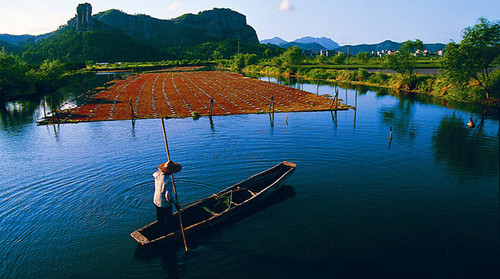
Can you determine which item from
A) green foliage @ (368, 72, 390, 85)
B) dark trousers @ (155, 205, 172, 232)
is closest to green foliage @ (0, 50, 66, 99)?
dark trousers @ (155, 205, 172, 232)

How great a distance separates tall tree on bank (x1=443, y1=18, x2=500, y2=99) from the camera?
1682 inches

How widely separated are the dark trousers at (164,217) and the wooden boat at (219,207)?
0.24 m

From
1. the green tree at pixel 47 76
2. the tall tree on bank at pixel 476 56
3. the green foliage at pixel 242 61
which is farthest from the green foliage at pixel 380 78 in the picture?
the green tree at pixel 47 76

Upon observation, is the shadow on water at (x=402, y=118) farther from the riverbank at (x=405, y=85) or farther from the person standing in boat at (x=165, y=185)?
the person standing in boat at (x=165, y=185)

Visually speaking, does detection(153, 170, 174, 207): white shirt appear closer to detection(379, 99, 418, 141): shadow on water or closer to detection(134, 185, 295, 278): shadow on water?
detection(134, 185, 295, 278): shadow on water

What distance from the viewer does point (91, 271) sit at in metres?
11.3

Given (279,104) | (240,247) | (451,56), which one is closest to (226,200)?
(240,247)

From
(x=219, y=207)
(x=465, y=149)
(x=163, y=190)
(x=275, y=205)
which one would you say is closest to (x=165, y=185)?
(x=163, y=190)

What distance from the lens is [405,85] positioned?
64375 mm

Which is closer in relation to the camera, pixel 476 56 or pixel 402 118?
pixel 402 118

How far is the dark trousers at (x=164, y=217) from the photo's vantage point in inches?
493

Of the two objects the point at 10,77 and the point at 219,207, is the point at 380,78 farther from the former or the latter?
the point at 10,77

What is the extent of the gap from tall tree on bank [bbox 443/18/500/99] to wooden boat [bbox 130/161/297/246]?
135 feet

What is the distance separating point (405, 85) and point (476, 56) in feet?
69.5
